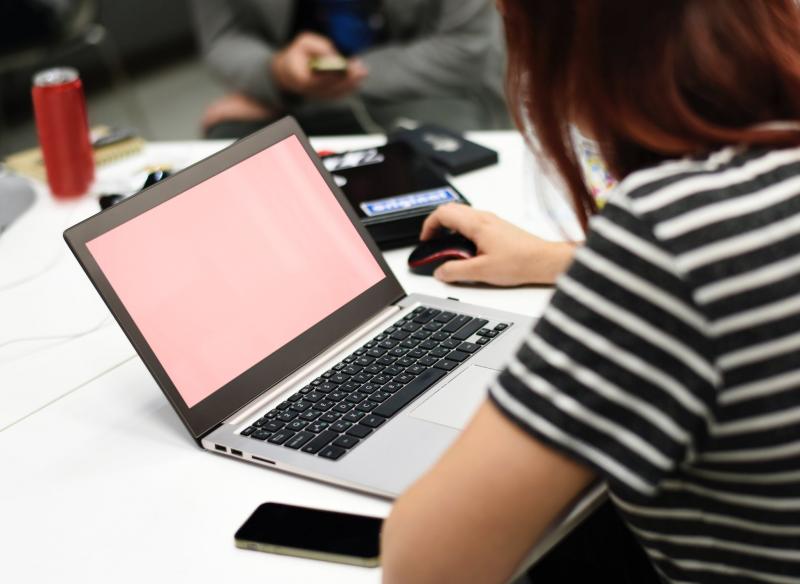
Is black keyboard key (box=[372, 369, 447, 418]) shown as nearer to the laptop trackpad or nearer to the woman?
the laptop trackpad

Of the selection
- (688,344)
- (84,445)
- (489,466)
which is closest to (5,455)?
(84,445)

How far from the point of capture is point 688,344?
58 cm

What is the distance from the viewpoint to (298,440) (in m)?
0.90

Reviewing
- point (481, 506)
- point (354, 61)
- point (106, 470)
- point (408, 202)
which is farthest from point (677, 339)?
point (354, 61)

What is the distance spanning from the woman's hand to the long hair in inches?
18.7

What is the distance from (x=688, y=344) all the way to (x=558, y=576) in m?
0.49

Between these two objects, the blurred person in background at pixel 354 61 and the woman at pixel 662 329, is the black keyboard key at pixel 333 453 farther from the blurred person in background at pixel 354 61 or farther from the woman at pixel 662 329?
the blurred person in background at pixel 354 61

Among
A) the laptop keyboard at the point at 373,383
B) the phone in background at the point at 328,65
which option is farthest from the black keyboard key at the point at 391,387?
the phone in background at the point at 328,65

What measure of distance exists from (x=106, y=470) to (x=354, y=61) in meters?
1.40

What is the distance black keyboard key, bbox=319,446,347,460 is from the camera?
2.85 feet

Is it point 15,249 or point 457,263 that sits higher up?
point 15,249

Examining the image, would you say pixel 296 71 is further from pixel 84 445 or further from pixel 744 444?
pixel 744 444

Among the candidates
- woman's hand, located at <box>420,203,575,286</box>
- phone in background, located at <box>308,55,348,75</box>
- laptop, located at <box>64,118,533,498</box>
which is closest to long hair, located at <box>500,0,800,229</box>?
laptop, located at <box>64,118,533,498</box>

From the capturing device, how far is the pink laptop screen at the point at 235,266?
939mm
